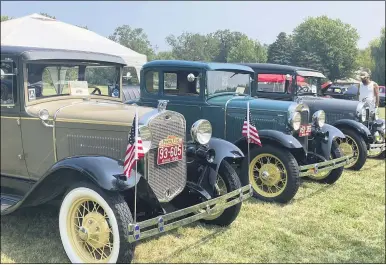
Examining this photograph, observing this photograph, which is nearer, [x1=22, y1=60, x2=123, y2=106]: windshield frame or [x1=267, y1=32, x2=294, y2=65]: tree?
[x1=22, y1=60, x2=123, y2=106]: windshield frame

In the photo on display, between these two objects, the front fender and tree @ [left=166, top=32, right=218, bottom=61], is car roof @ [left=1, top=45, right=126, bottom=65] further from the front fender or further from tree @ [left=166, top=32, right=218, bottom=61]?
the front fender

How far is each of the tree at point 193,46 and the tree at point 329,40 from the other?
88 cm

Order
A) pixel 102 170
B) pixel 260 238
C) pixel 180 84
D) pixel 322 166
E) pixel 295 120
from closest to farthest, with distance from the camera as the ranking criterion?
1. pixel 102 170
2. pixel 260 238
3. pixel 322 166
4. pixel 295 120
5. pixel 180 84

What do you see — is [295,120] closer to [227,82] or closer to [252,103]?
[252,103]

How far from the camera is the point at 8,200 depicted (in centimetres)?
388

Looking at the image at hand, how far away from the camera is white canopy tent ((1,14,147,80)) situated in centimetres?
287

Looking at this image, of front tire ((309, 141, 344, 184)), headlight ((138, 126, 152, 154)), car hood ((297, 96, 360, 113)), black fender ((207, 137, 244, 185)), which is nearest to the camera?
headlight ((138, 126, 152, 154))

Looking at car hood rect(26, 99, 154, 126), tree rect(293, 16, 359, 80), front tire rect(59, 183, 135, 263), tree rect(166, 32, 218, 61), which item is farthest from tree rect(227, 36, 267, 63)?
front tire rect(59, 183, 135, 263)

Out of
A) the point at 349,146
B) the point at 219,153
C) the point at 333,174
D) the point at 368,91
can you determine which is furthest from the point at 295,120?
the point at 368,91

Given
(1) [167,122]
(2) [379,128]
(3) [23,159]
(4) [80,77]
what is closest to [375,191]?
(2) [379,128]

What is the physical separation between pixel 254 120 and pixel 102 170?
10.5ft

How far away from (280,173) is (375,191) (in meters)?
1.53

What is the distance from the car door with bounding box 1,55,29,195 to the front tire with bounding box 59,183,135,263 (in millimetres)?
1079

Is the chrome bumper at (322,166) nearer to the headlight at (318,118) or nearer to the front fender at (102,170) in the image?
the headlight at (318,118)
